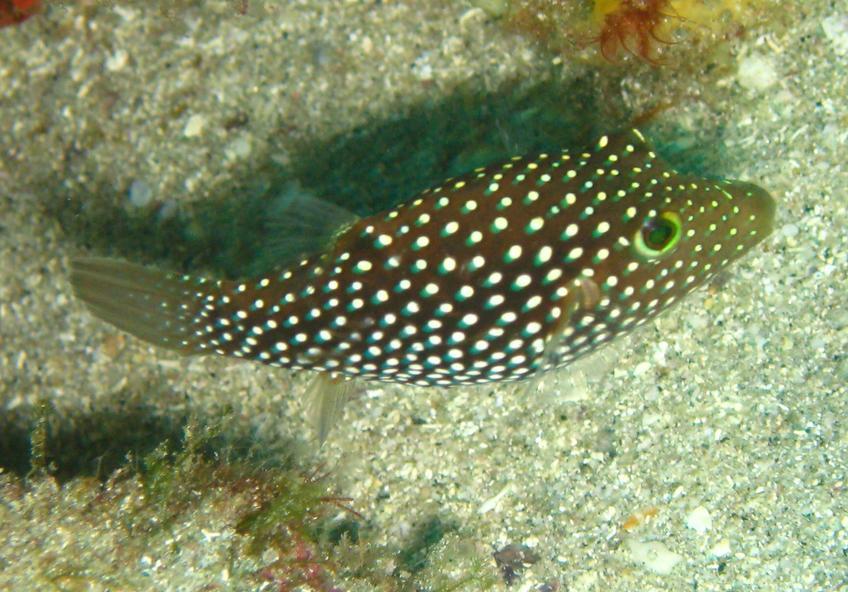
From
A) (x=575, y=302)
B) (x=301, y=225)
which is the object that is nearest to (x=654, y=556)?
(x=575, y=302)

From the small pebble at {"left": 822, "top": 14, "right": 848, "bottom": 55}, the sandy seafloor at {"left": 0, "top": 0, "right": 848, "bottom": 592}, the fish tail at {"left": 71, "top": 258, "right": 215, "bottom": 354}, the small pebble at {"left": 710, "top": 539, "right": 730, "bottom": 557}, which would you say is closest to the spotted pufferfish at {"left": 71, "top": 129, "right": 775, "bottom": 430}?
the fish tail at {"left": 71, "top": 258, "right": 215, "bottom": 354}

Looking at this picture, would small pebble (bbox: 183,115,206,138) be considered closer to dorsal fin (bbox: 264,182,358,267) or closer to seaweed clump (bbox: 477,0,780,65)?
dorsal fin (bbox: 264,182,358,267)

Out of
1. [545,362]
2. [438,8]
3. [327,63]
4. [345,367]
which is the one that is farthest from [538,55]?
[345,367]

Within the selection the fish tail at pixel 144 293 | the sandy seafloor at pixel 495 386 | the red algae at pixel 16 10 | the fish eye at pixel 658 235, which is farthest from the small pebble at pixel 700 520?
the red algae at pixel 16 10

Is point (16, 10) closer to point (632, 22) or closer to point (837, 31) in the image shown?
point (632, 22)

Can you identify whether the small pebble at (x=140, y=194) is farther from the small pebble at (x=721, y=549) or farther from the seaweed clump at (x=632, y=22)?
the small pebble at (x=721, y=549)

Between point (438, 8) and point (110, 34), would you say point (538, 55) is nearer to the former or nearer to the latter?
point (438, 8)

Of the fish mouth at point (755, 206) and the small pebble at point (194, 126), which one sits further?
the small pebble at point (194, 126)
